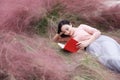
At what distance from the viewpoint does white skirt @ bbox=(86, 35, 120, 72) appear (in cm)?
232

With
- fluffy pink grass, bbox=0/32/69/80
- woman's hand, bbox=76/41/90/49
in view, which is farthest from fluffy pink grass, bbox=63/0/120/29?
fluffy pink grass, bbox=0/32/69/80

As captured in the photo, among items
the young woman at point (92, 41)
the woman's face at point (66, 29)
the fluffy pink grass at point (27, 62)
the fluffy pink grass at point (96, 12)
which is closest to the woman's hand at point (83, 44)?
the young woman at point (92, 41)

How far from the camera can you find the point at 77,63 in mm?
2295

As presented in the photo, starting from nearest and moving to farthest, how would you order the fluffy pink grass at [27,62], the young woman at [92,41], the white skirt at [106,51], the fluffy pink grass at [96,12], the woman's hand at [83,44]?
1. the fluffy pink grass at [27,62]
2. the white skirt at [106,51]
3. the young woman at [92,41]
4. the woman's hand at [83,44]
5. the fluffy pink grass at [96,12]

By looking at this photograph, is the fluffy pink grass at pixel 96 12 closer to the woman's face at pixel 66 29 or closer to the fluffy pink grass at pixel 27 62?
the woman's face at pixel 66 29

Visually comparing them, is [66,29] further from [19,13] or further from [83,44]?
[19,13]

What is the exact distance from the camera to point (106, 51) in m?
2.46

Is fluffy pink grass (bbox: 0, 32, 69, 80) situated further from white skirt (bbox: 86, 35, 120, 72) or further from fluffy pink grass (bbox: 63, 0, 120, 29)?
fluffy pink grass (bbox: 63, 0, 120, 29)

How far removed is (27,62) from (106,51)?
1.85 ft

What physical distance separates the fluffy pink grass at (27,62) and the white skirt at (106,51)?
9.9 inches

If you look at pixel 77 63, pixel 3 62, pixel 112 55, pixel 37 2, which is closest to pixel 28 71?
pixel 3 62

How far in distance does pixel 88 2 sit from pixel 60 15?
0.94 feet

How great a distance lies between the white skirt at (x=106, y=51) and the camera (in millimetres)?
2320

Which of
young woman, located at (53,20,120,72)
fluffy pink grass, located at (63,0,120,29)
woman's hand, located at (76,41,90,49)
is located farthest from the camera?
fluffy pink grass, located at (63,0,120,29)
